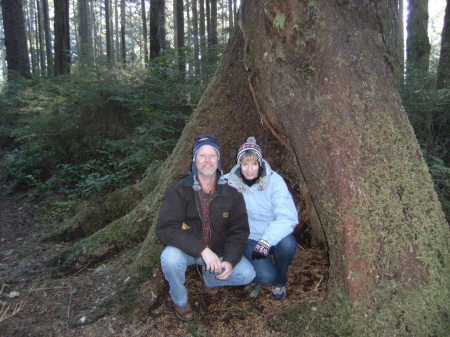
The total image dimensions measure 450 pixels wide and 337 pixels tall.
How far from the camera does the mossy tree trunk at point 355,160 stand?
94.7 inches

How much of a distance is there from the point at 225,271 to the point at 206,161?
3.05ft

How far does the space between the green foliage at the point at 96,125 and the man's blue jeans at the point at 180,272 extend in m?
4.24

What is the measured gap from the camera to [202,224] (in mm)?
3021

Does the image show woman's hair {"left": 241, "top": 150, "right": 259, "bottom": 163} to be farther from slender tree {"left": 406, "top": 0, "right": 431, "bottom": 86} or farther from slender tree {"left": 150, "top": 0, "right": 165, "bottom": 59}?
slender tree {"left": 150, "top": 0, "right": 165, "bottom": 59}

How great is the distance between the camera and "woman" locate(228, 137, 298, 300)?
119 inches

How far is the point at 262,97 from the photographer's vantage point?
314 cm

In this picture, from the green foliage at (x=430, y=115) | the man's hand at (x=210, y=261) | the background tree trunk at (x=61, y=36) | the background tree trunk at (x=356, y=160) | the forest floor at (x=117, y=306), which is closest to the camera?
the background tree trunk at (x=356, y=160)

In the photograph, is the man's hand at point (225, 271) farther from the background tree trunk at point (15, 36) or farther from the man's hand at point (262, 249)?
the background tree trunk at point (15, 36)

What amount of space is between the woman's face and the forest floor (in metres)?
1.15

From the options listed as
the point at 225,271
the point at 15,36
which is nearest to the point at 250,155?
the point at 225,271

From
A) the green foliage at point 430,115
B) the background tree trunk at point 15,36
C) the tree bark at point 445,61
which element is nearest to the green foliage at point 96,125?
the green foliage at point 430,115

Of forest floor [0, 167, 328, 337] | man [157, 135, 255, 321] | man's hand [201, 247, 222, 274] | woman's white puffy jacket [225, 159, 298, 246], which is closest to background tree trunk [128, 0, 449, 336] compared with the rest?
woman's white puffy jacket [225, 159, 298, 246]

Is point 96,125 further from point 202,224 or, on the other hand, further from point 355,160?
point 355,160

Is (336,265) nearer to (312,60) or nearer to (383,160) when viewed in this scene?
(383,160)
